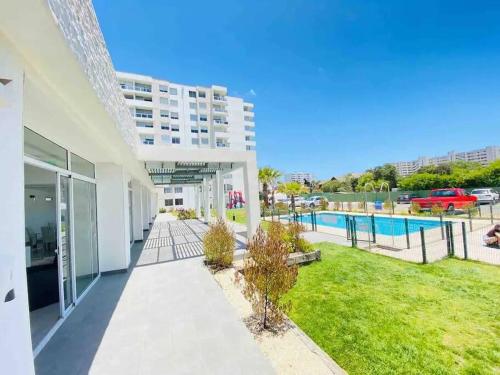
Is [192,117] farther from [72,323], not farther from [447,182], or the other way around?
[447,182]

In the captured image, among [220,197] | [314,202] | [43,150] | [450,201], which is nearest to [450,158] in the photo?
[314,202]

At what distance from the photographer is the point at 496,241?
8805 mm

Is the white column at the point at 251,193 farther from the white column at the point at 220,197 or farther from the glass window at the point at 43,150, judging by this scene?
the glass window at the point at 43,150

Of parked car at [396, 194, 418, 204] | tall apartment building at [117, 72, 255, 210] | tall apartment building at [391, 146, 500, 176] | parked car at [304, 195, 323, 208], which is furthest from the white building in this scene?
tall apartment building at [391, 146, 500, 176]

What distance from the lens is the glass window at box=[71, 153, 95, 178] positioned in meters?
5.41

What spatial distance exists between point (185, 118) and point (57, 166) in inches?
1618

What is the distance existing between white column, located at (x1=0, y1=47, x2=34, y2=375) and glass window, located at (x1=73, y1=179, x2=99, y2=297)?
153 inches

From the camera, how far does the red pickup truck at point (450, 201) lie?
19.4 metres

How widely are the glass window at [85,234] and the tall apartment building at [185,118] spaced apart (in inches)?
1110

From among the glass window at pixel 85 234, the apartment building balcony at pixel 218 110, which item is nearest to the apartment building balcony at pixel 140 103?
the apartment building balcony at pixel 218 110

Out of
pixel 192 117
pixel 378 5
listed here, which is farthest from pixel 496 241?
pixel 192 117

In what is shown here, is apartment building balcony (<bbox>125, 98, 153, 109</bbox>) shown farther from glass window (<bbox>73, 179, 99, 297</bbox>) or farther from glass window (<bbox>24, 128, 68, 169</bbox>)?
glass window (<bbox>24, 128, 68, 169</bbox>)

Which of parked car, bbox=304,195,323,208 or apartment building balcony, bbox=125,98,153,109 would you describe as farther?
apartment building balcony, bbox=125,98,153,109

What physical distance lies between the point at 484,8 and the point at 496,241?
40.2 ft
